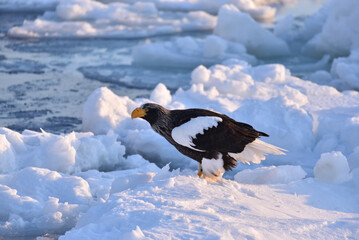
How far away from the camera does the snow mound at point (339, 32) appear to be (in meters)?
9.76

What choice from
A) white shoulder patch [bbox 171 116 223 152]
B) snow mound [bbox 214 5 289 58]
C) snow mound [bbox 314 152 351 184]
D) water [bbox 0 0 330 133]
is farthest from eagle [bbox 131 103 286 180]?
snow mound [bbox 214 5 289 58]

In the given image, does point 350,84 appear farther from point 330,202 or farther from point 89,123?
point 330,202

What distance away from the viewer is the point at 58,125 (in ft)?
20.3

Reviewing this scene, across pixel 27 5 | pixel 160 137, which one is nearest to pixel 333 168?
pixel 160 137

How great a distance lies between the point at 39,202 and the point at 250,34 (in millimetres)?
6904

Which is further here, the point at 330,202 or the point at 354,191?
the point at 354,191

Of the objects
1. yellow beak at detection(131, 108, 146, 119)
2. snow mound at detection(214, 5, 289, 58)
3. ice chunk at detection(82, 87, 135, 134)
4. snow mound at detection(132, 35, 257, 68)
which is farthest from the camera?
snow mound at detection(214, 5, 289, 58)

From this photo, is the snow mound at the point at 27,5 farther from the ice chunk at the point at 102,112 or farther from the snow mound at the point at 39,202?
the snow mound at the point at 39,202

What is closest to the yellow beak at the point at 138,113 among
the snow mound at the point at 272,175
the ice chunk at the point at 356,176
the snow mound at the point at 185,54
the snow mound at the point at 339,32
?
the snow mound at the point at 272,175

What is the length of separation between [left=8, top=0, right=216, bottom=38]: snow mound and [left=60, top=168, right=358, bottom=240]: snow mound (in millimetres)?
7787

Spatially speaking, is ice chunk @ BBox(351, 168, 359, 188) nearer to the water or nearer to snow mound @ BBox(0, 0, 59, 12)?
the water

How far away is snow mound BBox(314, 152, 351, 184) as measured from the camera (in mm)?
3951

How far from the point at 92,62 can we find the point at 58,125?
118 inches

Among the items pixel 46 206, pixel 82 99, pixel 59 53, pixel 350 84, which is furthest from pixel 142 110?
pixel 59 53
